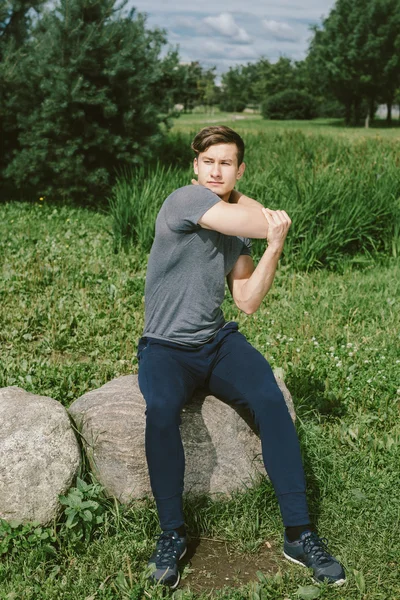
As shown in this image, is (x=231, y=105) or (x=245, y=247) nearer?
(x=245, y=247)

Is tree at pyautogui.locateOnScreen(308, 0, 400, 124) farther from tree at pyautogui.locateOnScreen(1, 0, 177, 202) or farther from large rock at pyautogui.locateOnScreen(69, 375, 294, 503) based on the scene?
large rock at pyautogui.locateOnScreen(69, 375, 294, 503)

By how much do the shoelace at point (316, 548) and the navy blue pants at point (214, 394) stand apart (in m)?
0.07

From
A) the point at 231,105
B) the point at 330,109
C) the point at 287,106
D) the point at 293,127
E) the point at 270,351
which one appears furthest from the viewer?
the point at 231,105

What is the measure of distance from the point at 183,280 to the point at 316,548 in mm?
1307

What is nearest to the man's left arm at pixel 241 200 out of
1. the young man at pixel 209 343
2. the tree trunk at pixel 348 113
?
the young man at pixel 209 343

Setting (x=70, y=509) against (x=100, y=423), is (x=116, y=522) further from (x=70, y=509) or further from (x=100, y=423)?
(x=100, y=423)

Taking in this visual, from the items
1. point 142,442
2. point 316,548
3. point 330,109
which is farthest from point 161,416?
point 330,109

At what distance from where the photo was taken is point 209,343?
3156 mm

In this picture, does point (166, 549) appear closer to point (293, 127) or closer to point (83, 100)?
point (83, 100)

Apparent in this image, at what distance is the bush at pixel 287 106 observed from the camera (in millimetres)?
44844

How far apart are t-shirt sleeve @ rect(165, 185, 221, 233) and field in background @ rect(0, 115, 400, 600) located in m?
1.30

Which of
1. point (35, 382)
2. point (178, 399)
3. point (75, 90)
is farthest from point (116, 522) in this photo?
point (75, 90)

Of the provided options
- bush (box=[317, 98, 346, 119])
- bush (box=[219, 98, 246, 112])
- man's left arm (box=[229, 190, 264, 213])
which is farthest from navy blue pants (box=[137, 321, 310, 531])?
bush (box=[219, 98, 246, 112])

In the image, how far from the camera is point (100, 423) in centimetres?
302
